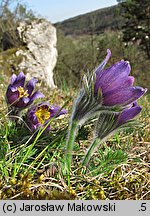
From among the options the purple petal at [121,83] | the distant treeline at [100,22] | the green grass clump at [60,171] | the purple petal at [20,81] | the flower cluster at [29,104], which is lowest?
the green grass clump at [60,171]

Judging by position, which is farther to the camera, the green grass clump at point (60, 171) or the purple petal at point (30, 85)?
the purple petal at point (30, 85)

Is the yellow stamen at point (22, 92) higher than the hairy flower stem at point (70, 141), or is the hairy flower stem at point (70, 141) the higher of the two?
the yellow stamen at point (22, 92)

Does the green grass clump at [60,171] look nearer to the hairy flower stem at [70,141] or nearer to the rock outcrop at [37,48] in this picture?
the hairy flower stem at [70,141]

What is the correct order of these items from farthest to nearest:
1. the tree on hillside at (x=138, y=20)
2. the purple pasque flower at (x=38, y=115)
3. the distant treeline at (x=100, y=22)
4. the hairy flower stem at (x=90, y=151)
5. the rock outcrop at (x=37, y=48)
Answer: the tree on hillside at (x=138, y=20) < the distant treeline at (x=100, y=22) < the rock outcrop at (x=37, y=48) < the purple pasque flower at (x=38, y=115) < the hairy flower stem at (x=90, y=151)

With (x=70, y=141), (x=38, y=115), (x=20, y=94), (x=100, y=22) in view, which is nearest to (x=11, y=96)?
(x=20, y=94)

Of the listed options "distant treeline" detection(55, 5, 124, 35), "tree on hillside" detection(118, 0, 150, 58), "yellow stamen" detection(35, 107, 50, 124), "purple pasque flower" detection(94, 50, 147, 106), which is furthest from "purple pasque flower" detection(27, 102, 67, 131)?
"tree on hillside" detection(118, 0, 150, 58)

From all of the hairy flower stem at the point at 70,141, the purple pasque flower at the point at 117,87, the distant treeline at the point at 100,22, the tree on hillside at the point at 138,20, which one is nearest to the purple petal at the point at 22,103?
the hairy flower stem at the point at 70,141
